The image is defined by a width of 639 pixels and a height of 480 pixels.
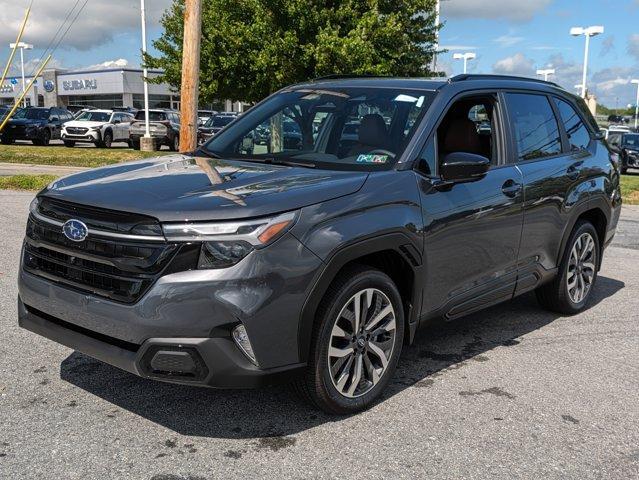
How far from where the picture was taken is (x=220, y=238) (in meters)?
3.15

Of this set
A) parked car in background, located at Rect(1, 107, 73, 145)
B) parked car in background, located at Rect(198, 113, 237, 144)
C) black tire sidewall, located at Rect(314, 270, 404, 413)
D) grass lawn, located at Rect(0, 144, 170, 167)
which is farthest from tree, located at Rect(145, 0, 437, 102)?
black tire sidewall, located at Rect(314, 270, 404, 413)

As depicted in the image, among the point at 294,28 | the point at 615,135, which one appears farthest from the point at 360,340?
the point at 615,135

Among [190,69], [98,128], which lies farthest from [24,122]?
[190,69]

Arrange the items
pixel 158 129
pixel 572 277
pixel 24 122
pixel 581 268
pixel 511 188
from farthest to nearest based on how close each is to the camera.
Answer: pixel 24 122 < pixel 158 129 < pixel 581 268 < pixel 572 277 < pixel 511 188

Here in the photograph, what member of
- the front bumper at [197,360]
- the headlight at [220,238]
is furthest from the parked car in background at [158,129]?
the headlight at [220,238]

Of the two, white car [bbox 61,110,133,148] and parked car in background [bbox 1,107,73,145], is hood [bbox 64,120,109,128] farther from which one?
parked car in background [bbox 1,107,73,145]

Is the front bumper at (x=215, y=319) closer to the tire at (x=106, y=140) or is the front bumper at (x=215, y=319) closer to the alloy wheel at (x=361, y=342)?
the alloy wheel at (x=361, y=342)

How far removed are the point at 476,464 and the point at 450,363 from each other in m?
1.40

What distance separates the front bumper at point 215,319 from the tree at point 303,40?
17.6 meters

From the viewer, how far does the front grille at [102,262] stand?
3.18m

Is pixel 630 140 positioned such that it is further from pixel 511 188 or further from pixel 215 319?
pixel 215 319

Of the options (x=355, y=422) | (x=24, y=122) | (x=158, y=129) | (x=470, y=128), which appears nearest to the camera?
(x=355, y=422)

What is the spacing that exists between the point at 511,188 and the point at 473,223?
22.8 inches

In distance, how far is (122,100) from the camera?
251 ft
